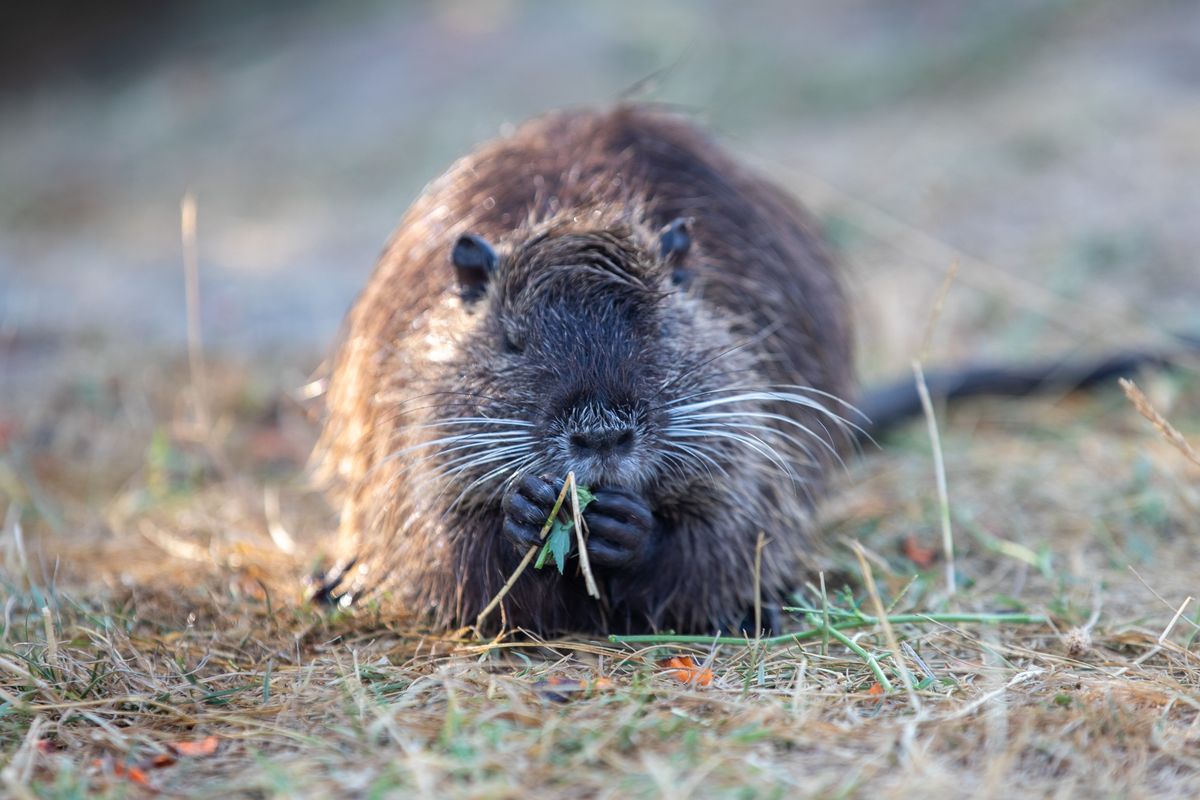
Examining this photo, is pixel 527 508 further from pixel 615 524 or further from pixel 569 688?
pixel 569 688

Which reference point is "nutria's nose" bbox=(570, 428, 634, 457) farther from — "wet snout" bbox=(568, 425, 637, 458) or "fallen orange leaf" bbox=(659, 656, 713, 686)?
"fallen orange leaf" bbox=(659, 656, 713, 686)

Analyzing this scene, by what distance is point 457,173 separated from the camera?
3.61 metres

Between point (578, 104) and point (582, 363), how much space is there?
6939 mm

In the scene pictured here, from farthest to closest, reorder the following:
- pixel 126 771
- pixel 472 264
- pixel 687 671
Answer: pixel 472 264 < pixel 687 671 < pixel 126 771

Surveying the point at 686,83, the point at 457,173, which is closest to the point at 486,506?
the point at 457,173

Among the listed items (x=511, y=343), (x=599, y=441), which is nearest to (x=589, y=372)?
(x=599, y=441)

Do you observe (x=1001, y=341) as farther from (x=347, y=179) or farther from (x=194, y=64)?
(x=194, y=64)

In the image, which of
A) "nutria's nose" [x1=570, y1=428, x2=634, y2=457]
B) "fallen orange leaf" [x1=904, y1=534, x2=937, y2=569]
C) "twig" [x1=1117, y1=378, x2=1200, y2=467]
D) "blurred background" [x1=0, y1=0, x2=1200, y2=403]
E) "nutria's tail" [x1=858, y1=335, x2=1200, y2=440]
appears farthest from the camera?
"blurred background" [x1=0, y1=0, x2=1200, y2=403]

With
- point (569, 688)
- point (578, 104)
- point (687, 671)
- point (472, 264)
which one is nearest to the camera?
point (569, 688)

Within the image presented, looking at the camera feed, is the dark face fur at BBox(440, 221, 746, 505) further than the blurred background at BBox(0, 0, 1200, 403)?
No

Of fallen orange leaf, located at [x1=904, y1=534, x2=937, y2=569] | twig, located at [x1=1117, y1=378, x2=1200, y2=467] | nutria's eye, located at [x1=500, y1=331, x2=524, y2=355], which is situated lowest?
fallen orange leaf, located at [x1=904, y1=534, x2=937, y2=569]

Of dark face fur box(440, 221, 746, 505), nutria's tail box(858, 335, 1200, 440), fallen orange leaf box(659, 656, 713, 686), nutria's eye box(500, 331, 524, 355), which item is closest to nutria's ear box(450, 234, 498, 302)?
dark face fur box(440, 221, 746, 505)

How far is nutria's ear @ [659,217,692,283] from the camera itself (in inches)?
115

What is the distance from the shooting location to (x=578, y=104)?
9.18 metres
